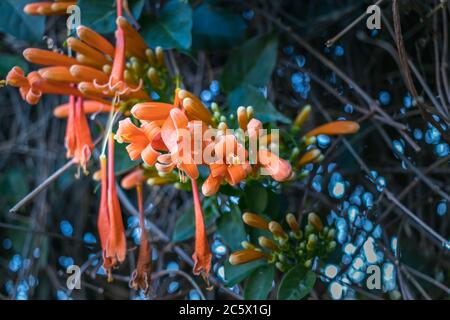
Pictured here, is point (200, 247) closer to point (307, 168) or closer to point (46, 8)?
point (307, 168)

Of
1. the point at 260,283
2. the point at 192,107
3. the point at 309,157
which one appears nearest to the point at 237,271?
the point at 260,283

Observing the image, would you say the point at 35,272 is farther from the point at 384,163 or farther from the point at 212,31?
the point at 384,163

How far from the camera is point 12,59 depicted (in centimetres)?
172

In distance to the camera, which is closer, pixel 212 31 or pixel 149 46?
pixel 149 46

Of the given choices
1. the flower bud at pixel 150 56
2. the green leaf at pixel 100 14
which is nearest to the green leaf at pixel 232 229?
the flower bud at pixel 150 56

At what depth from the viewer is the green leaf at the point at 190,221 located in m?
1.53

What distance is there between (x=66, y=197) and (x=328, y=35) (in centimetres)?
95

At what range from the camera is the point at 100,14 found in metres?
1.45

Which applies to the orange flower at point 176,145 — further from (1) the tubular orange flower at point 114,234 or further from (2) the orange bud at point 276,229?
(2) the orange bud at point 276,229

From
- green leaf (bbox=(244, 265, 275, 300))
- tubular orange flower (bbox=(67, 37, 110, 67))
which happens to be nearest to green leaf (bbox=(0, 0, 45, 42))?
tubular orange flower (bbox=(67, 37, 110, 67))

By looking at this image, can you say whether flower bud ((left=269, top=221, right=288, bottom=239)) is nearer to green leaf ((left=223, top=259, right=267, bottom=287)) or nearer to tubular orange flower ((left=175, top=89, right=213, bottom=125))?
green leaf ((left=223, top=259, right=267, bottom=287))

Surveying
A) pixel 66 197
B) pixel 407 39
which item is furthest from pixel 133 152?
pixel 66 197

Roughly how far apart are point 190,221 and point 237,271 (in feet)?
0.63
